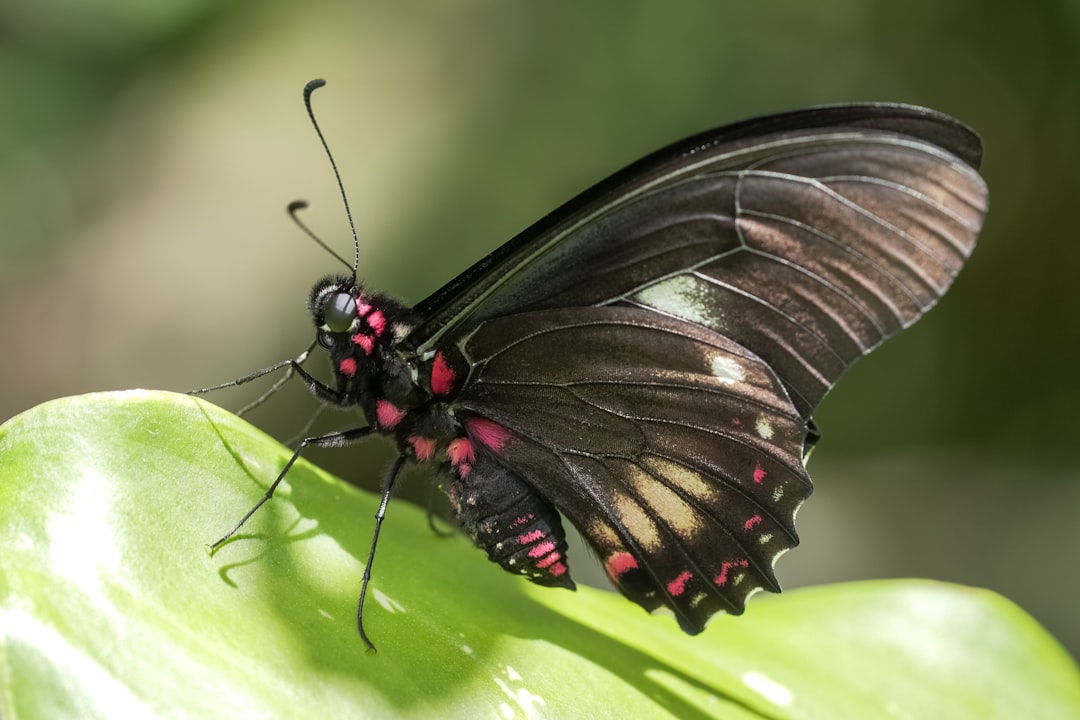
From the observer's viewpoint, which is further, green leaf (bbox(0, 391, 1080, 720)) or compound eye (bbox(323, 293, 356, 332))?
compound eye (bbox(323, 293, 356, 332))

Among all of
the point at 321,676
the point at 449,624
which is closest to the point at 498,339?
the point at 449,624

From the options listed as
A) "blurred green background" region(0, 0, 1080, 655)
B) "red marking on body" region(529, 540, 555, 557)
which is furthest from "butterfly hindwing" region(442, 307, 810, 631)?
"blurred green background" region(0, 0, 1080, 655)

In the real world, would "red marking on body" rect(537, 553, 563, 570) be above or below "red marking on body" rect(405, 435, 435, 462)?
below

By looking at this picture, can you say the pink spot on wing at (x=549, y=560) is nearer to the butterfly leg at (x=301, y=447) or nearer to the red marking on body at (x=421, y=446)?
the red marking on body at (x=421, y=446)

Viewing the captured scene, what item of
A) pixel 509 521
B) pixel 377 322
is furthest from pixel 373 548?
pixel 377 322

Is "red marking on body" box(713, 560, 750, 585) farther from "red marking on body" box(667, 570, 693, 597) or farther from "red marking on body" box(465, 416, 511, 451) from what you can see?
"red marking on body" box(465, 416, 511, 451)

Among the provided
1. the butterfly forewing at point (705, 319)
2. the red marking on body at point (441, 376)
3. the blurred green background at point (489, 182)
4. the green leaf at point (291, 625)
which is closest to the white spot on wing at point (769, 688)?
the green leaf at point (291, 625)
